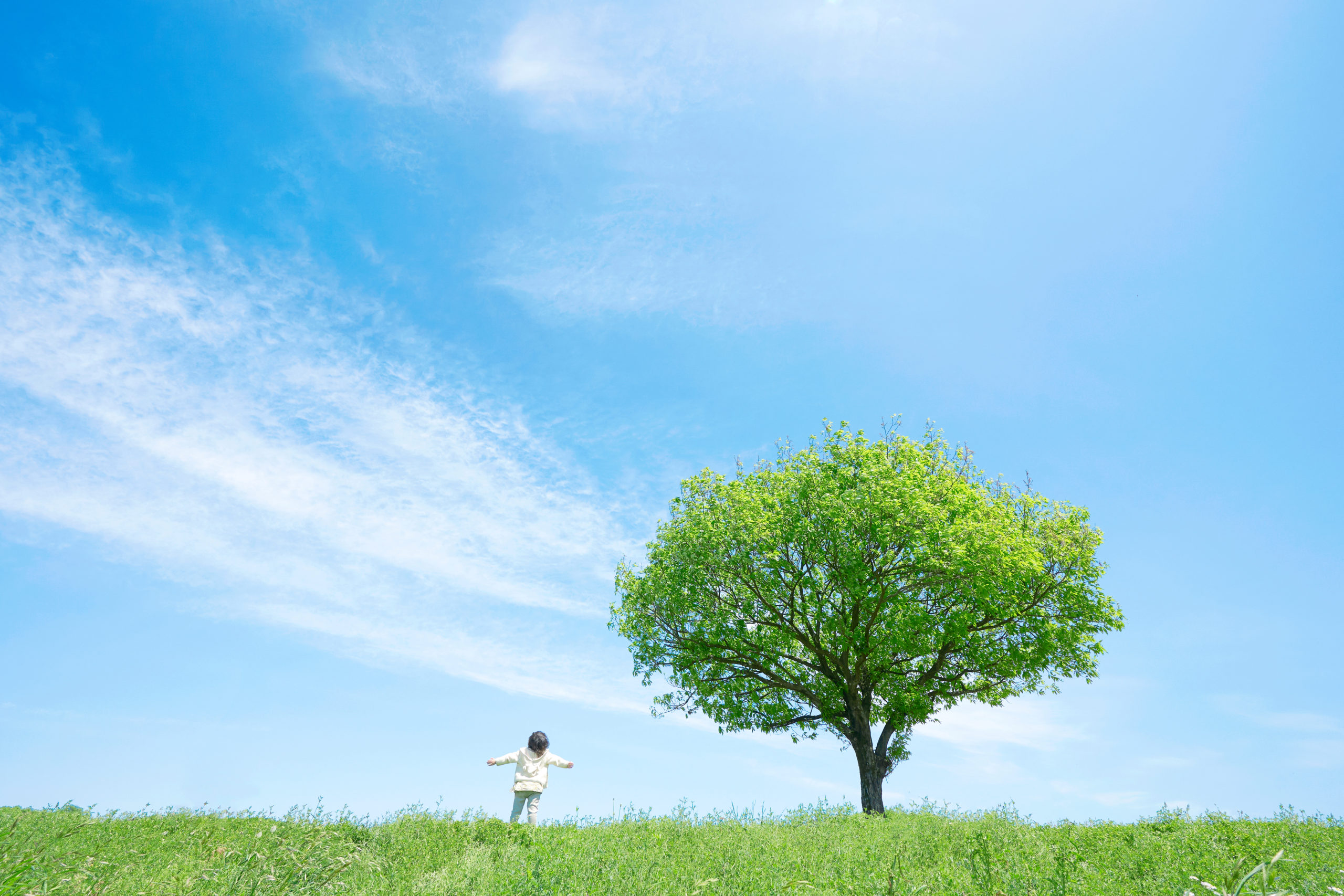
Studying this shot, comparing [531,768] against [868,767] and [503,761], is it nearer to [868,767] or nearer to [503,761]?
[503,761]

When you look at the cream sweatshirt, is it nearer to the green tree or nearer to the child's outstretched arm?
the child's outstretched arm

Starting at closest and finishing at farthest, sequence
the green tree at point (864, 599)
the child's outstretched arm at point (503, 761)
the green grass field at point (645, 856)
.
Answer: the green grass field at point (645, 856) < the child's outstretched arm at point (503, 761) < the green tree at point (864, 599)

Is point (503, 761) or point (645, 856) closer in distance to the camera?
point (645, 856)

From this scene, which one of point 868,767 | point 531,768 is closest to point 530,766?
point 531,768

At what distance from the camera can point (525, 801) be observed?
647 inches

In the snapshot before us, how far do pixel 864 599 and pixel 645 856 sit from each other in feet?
49.2

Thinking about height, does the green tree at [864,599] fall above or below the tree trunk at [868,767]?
above

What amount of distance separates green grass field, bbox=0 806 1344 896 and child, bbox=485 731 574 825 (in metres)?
3.52

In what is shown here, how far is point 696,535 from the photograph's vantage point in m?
23.9

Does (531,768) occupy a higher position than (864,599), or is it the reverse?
(864,599)

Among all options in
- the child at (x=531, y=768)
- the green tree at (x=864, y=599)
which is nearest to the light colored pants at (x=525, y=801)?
the child at (x=531, y=768)

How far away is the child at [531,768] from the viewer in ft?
53.0

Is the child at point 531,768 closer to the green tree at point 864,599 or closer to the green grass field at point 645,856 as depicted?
the green grass field at point 645,856

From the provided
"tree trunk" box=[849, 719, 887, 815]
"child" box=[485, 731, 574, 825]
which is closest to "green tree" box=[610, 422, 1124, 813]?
"tree trunk" box=[849, 719, 887, 815]
